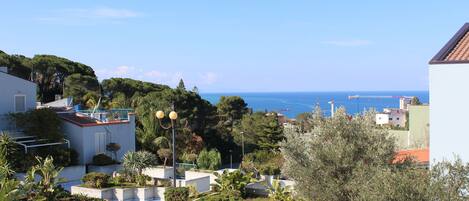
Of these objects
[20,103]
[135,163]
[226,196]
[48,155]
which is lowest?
[226,196]

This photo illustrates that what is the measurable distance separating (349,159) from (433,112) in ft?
7.92

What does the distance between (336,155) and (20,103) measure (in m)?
22.1

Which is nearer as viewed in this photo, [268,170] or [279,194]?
[279,194]

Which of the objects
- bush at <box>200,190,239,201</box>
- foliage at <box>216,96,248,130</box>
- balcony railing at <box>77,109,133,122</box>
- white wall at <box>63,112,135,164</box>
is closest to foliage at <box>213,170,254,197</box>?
bush at <box>200,190,239,201</box>

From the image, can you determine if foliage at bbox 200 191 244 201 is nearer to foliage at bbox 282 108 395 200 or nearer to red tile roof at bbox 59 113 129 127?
foliage at bbox 282 108 395 200

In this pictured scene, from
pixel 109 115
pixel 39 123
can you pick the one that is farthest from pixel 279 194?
pixel 109 115

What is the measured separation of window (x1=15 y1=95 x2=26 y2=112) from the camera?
29.8m

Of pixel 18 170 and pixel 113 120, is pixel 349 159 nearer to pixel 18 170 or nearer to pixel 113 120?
pixel 18 170

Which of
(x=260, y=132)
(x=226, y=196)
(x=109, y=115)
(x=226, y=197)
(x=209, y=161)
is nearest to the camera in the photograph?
(x=226, y=197)

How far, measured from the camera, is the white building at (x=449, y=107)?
12852mm

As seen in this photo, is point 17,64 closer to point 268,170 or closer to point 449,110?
point 268,170

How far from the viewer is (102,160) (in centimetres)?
Answer: 2895

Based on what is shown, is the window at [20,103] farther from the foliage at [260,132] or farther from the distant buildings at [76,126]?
the foliage at [260,132]

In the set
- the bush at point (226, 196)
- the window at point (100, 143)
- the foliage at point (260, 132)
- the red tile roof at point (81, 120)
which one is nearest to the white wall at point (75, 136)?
the red tile roof at point (81, 120)
